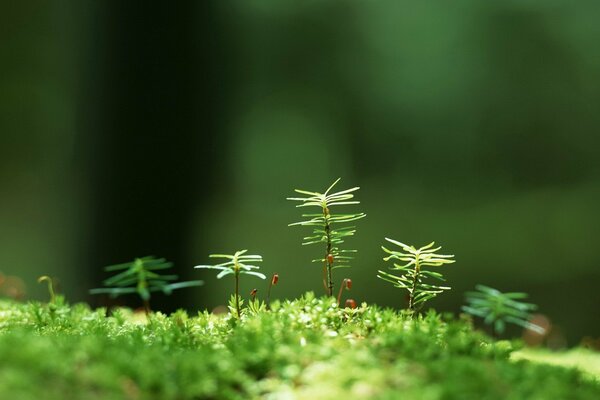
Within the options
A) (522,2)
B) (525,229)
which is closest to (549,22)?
(522,2)

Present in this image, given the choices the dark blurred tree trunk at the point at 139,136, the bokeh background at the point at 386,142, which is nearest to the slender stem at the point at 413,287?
the dark blurred tree trunk at the point at 139,136

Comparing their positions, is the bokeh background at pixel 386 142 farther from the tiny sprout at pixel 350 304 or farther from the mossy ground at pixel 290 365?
the mossy ground at pixel 290 365

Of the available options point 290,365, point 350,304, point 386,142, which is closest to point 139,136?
point 386,142

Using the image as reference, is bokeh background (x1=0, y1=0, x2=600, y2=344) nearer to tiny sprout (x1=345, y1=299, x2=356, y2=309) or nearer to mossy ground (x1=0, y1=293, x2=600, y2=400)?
tiny sprout (x1=345, y1=299, x2=356, y2=309)

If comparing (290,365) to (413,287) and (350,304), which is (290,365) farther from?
(413,287)

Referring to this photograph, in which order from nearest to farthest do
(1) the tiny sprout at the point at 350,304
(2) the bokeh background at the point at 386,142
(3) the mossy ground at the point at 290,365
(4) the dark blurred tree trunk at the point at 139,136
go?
1. (3) the mossy ground at the point at 290,365
2. (1) the tiny sprout at the point at 350,304
3. (4) the dark blurred tree trunk at the point at 139,136
4. (2) the bokeh background at the point at 386,142

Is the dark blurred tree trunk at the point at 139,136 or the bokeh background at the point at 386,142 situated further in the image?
the bokeh background at the point at 386,142
